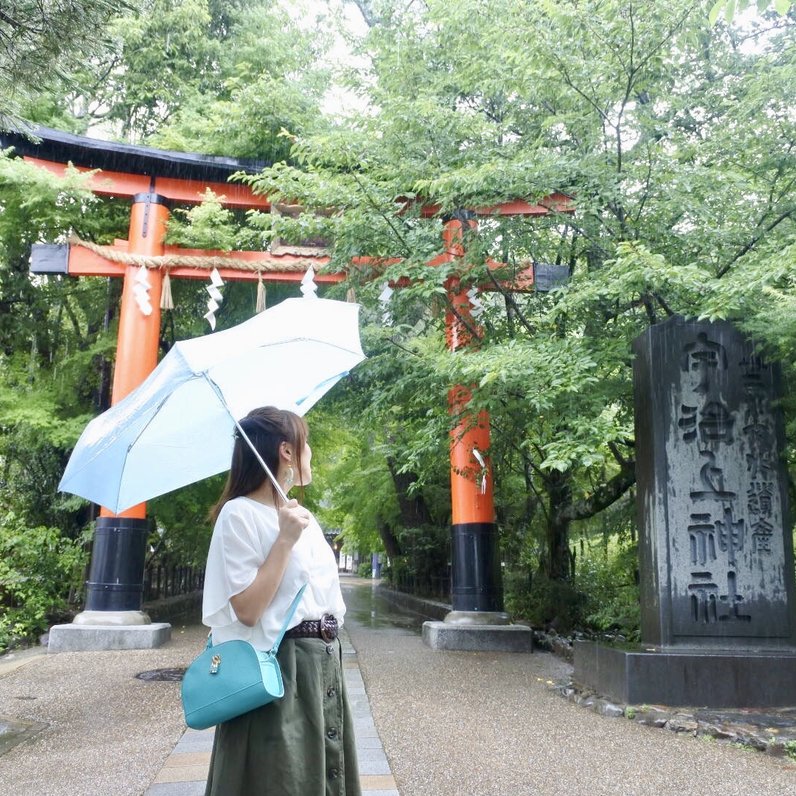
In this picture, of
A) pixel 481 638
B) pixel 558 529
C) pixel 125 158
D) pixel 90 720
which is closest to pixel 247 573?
pixel 90 720

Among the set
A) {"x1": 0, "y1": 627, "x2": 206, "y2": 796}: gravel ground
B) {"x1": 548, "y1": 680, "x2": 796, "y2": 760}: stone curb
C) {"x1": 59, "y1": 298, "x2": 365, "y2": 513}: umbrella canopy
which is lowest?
{"x1": 0, "y1": 627, "x2": 206, "y2": 796}: gravel ground

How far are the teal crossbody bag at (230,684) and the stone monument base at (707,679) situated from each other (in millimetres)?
4861

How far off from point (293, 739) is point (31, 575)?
1051 centimetres

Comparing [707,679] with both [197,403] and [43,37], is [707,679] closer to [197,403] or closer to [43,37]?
[197,403]

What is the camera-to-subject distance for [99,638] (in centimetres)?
974

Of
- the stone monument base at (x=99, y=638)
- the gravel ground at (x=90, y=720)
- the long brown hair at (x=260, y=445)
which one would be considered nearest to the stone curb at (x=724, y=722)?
the gravel ground at (x=90, y=720)

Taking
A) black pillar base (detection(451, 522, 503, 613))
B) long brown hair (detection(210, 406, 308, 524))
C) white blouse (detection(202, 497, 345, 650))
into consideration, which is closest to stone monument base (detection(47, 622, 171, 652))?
black pillar base (detection(451, 522, 503, 613))

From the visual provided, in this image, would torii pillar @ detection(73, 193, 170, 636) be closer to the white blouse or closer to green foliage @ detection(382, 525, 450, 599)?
green foliage @ detection(382, 525, 450, 599)

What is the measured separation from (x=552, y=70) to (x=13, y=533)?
9818 millimetres

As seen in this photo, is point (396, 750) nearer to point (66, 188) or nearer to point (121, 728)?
point (121, 728)

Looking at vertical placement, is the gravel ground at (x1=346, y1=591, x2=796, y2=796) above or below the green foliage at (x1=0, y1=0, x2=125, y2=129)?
below

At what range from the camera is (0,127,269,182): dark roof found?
10.7m

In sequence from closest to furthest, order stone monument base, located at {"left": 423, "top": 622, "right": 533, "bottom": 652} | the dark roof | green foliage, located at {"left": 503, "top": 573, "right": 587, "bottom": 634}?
stone monument base, located at {"left": 423, "top": 622, "right": 533, "bottom": 652} → the dark roof → green foliage, located at {"left": 503, "top": 573, "right": 587, "bottom": 634}

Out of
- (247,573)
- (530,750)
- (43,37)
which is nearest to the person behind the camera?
(247,573)
